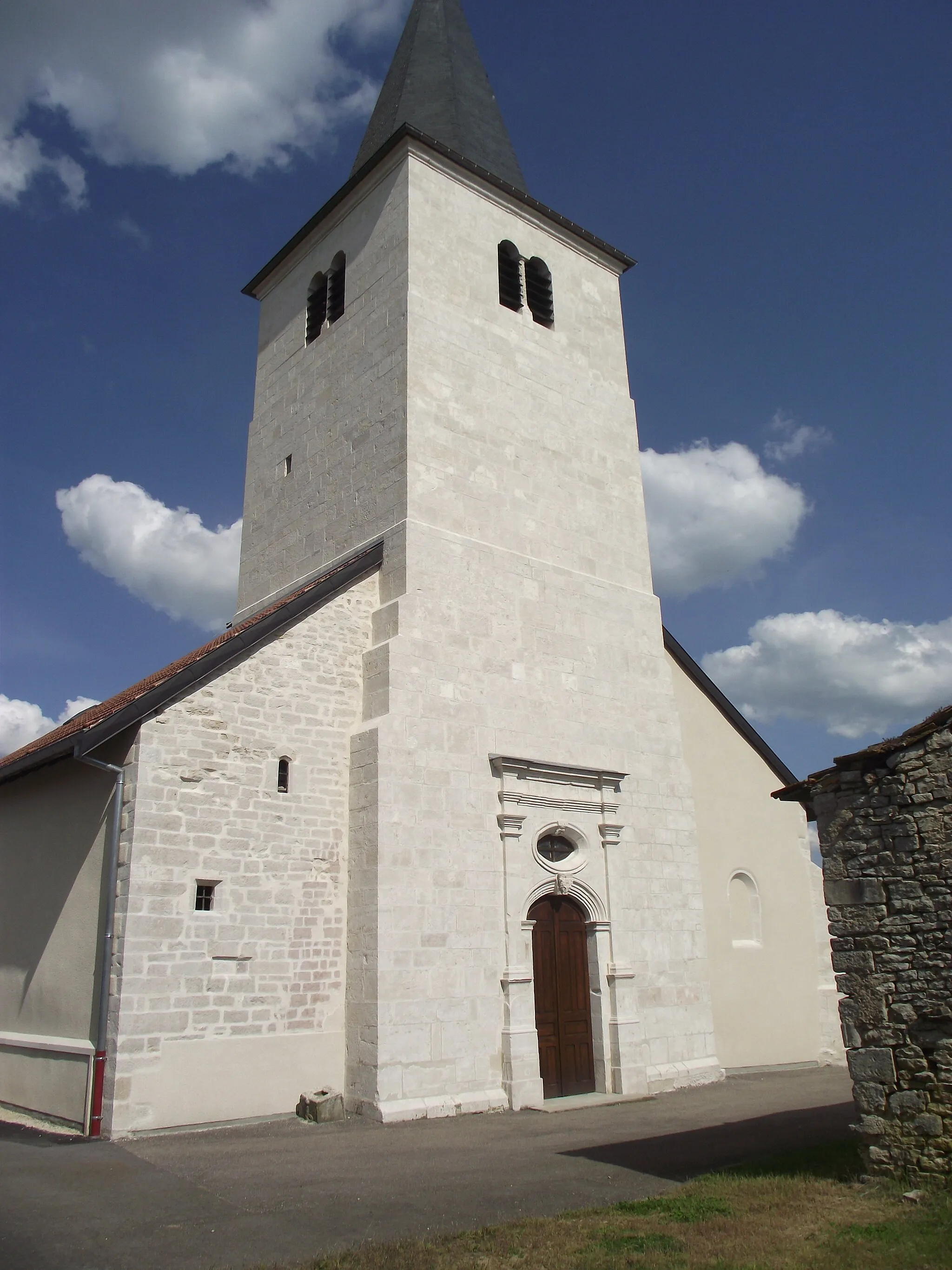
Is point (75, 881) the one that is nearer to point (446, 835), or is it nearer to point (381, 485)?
point (446, 835)

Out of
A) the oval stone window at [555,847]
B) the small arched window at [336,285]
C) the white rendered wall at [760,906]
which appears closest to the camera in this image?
the oval stone window at [555,847]

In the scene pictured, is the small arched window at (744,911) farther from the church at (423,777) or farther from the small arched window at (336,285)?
the small arched window at (336,285)

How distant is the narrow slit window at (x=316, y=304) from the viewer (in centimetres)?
1558

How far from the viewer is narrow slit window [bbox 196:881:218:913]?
30.6ft

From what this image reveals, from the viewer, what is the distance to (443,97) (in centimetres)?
1645

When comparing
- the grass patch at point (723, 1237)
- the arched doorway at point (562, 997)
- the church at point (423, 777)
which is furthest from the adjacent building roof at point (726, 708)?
the grass patch at point (723, 1237)

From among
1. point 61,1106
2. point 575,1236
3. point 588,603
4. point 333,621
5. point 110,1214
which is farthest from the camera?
point 588,603

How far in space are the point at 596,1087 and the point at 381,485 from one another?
7995 mm

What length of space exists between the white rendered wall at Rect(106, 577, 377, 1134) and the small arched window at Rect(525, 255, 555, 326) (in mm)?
7205

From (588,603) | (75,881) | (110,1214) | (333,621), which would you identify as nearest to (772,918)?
(588,603)

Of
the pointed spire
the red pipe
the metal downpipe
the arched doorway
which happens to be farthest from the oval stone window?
the pointed spire

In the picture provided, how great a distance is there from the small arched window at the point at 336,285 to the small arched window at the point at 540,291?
298 centimetres

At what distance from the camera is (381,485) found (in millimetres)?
12406

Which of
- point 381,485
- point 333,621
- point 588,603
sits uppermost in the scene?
point 381,485
